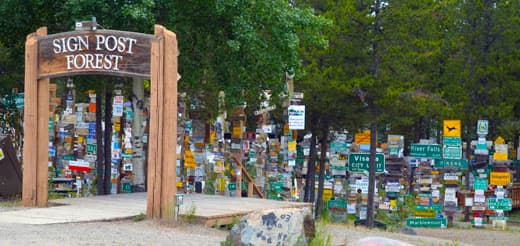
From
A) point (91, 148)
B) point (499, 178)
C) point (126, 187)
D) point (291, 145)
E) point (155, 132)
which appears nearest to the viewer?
point (155, 132)

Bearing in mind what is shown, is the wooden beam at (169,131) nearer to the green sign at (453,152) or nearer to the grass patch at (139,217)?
the grass patch at (139,217)

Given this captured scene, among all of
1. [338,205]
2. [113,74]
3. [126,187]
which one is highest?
[113,74]

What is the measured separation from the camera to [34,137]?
45.6ft

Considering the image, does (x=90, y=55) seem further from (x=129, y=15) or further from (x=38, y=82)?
(x=129, y=15)

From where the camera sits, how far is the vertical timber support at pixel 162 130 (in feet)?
41.8

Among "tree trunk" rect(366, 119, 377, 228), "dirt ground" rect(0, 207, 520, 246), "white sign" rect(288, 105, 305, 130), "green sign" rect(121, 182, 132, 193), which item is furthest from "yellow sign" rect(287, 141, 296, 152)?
"dirt ground" rect(0, 207, 520, 246)

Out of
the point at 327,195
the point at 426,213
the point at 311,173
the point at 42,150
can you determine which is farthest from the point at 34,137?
the point at 327,195

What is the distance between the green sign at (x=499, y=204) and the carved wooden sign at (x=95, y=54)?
53.4 ft

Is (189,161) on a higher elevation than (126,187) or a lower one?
higher

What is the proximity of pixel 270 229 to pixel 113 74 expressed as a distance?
186 inches

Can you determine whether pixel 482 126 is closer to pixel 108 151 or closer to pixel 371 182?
pixel 371 182

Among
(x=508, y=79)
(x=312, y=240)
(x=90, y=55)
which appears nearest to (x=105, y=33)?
(x=90, y=55)

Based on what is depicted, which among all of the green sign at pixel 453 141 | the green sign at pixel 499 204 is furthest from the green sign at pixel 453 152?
the green sign at pixel 499 204

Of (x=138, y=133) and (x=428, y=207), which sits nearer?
(x=138, y=133)
